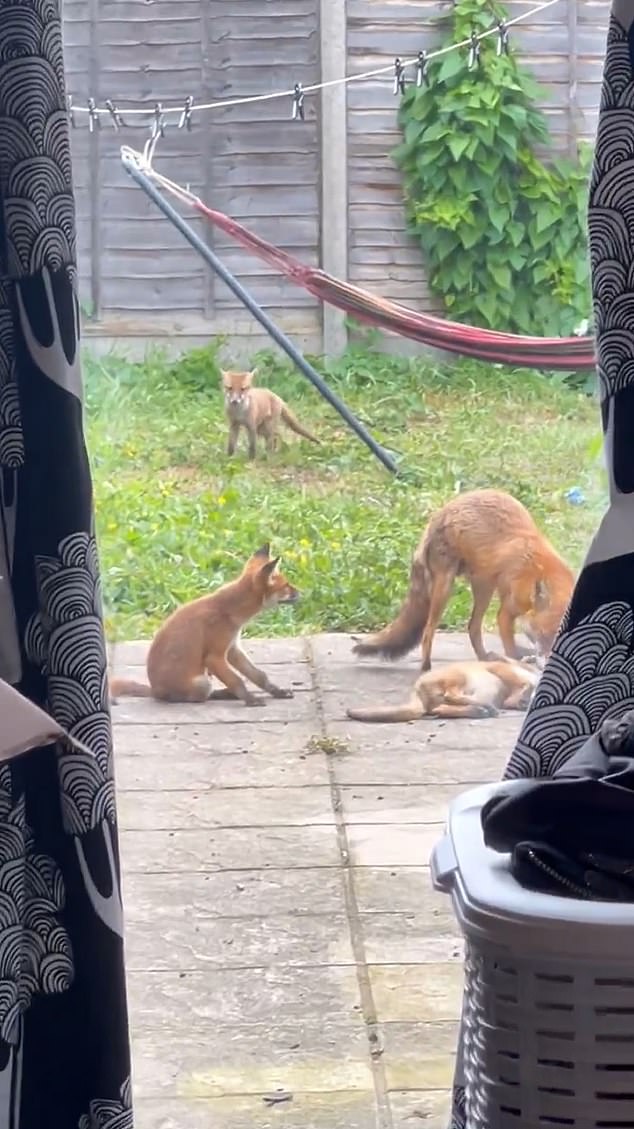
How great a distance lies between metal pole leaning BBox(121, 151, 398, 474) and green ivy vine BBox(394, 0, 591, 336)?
152mm

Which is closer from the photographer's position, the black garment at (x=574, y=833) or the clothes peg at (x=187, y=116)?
the black garment at (x=574, y=833)

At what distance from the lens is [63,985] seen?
1.14m

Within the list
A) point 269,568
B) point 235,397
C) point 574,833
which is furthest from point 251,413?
point 574,833

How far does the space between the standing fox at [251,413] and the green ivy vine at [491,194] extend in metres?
0.20

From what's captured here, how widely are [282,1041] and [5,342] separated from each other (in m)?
0.78

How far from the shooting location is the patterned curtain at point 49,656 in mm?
1081

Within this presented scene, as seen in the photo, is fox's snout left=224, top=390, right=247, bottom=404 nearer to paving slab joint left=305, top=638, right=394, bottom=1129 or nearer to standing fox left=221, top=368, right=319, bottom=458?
standing fox left=221, top=368, right=319, bottom=458

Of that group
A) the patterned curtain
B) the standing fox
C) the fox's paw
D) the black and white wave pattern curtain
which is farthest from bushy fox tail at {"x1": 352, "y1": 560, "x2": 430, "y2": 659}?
the patterned curtain

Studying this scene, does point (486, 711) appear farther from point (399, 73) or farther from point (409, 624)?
point (399, 73)

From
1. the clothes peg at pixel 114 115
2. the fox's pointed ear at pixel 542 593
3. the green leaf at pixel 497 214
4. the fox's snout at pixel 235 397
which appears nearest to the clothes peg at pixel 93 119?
the clothes peg at pixel 114 115

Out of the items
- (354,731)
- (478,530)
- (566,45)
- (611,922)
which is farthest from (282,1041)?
(566,45)

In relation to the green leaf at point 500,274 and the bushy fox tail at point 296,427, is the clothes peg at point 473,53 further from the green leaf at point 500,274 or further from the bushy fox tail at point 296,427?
the bushy fox tail at point 296,427

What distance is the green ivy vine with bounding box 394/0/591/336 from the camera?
4.70 feet

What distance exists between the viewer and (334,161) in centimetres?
146
